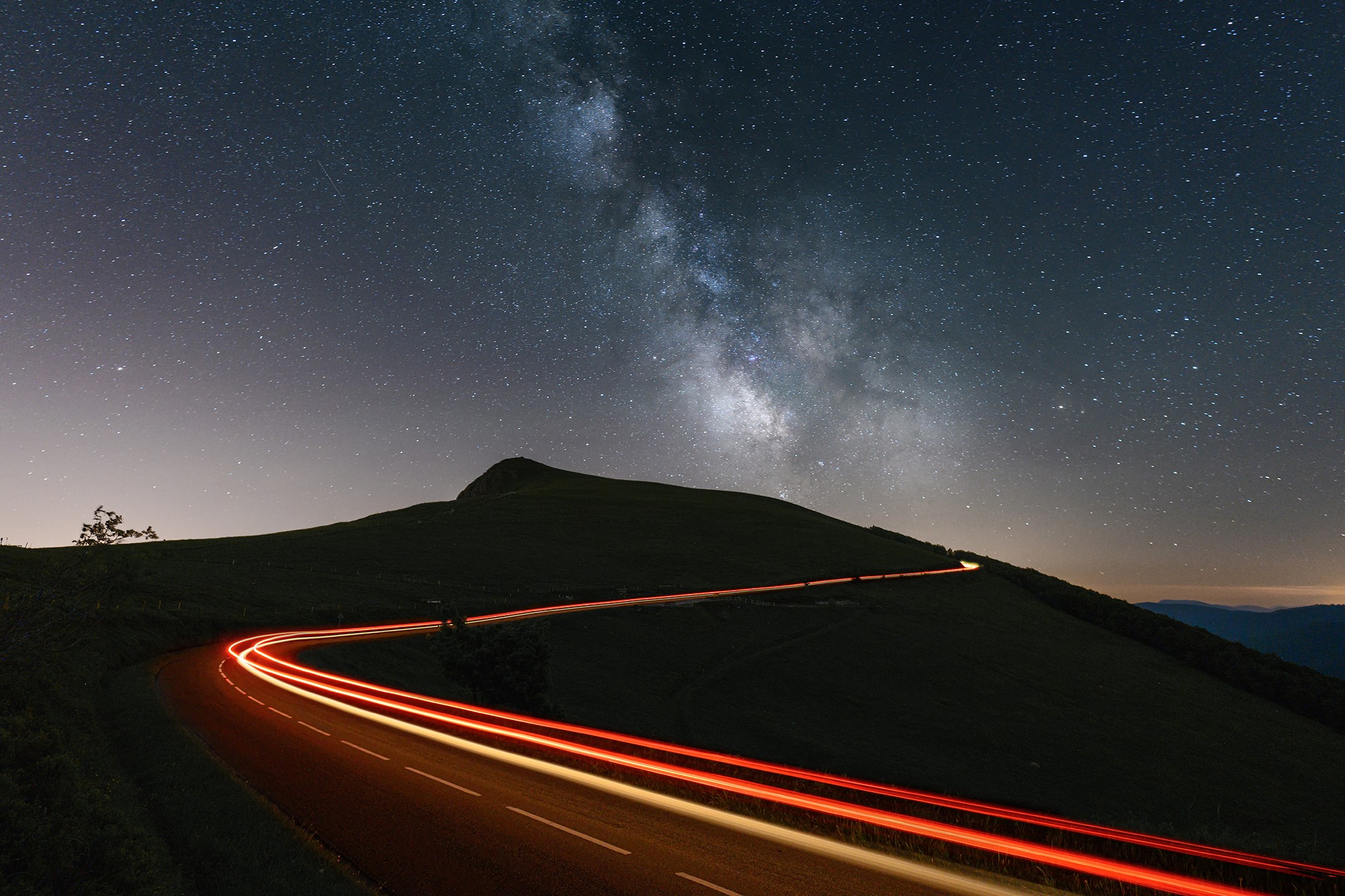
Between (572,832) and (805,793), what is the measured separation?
15.3 feet

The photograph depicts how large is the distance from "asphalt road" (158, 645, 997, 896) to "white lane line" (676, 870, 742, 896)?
0.02 meters

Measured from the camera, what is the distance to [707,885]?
9281 mm

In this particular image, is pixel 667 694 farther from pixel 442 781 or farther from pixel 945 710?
pixel 442 781

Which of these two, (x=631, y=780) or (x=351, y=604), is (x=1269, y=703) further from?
(x=351, y=604)

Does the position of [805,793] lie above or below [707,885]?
above

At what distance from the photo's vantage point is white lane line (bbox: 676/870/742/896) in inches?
356

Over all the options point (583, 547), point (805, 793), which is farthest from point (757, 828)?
point (583, 547)

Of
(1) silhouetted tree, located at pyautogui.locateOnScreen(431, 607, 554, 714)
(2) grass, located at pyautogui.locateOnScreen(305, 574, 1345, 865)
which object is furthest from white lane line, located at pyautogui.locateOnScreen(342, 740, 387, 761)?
(1) silhouetted tree, located at pyautogui.locateOnScreen(431, 607, 554, 714)

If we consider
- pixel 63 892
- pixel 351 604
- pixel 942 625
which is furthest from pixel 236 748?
pixel 942 625

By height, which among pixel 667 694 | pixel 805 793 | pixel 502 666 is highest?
pixel 805 793

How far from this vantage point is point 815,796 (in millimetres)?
12734

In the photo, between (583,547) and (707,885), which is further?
(583,547)

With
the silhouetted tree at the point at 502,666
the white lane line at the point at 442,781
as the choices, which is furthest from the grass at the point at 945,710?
the white lane line at the point at 442,781

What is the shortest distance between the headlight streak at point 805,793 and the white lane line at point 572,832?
3478 millimetres
